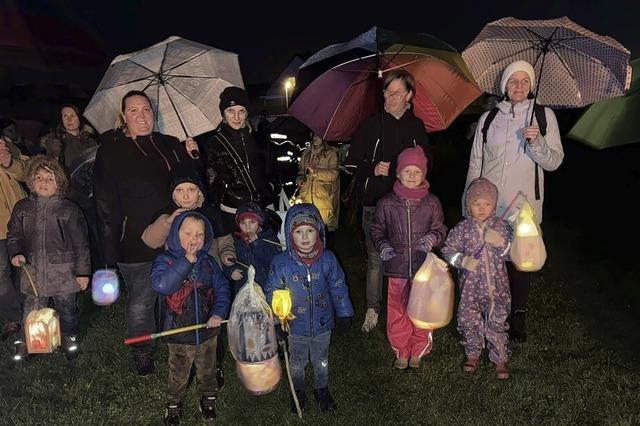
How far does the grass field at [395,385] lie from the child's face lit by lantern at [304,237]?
1.26m

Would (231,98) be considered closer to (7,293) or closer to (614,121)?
(7,293)

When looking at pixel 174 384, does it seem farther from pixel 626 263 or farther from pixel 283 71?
pixel 283 71

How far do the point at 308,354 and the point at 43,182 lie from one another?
2733 millimetres

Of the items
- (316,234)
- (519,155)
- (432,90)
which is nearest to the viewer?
(316,234)

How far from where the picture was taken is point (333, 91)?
17.4ft

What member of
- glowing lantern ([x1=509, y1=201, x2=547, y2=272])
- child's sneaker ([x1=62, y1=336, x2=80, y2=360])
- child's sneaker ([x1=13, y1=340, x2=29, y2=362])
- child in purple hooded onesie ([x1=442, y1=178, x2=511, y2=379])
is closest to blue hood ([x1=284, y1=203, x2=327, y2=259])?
child in purple hooded onesie ([x1=442, y1=178, x2=511, y2=379])

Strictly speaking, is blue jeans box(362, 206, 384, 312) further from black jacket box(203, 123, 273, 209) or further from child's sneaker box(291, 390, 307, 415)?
child's sneaker box(291, 390, 307, 415)

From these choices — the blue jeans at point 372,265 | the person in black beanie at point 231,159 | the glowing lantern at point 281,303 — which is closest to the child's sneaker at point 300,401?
the glowing lantern at point 281,303

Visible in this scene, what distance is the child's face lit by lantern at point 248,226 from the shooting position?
456 centimetres

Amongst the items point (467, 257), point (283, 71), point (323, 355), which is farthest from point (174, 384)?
point (283, 71)

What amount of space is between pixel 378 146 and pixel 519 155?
47.7 inches

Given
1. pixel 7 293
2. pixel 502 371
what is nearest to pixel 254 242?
pixel 502 371

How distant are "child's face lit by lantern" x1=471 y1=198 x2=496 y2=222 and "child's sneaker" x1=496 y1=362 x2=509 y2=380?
124 cm

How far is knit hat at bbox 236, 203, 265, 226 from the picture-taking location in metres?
4.54
